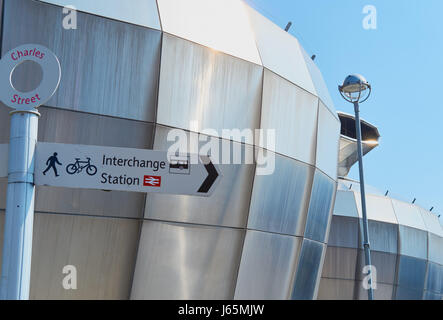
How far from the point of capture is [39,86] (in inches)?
208

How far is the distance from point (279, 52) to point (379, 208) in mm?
20567

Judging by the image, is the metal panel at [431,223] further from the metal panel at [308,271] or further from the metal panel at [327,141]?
the metal panel at [308,271]

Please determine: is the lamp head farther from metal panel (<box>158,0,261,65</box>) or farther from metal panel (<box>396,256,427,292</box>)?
metal panel (<box>396,256,427,292</box>)

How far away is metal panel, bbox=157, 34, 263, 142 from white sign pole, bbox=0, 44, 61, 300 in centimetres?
531

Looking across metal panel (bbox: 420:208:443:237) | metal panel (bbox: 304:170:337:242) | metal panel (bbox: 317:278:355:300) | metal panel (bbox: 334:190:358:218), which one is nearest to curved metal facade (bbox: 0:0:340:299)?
metal panel (bbox: 304:170:337:242)

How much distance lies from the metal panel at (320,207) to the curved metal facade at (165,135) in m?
0.70

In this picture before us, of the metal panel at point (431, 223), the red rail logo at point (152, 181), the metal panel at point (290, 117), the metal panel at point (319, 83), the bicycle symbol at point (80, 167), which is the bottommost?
the metal panel at point (431, 223)

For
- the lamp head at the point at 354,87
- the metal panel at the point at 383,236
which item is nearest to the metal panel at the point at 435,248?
the metal panel at the point at 383,236

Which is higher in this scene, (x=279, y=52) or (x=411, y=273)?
(x=279, y=52)

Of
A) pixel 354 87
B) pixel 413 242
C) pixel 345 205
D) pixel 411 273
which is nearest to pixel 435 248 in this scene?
pixel 413 242

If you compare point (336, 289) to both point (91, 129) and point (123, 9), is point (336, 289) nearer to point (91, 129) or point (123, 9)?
point (91, 129)

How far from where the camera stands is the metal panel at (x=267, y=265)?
11.7 metres
